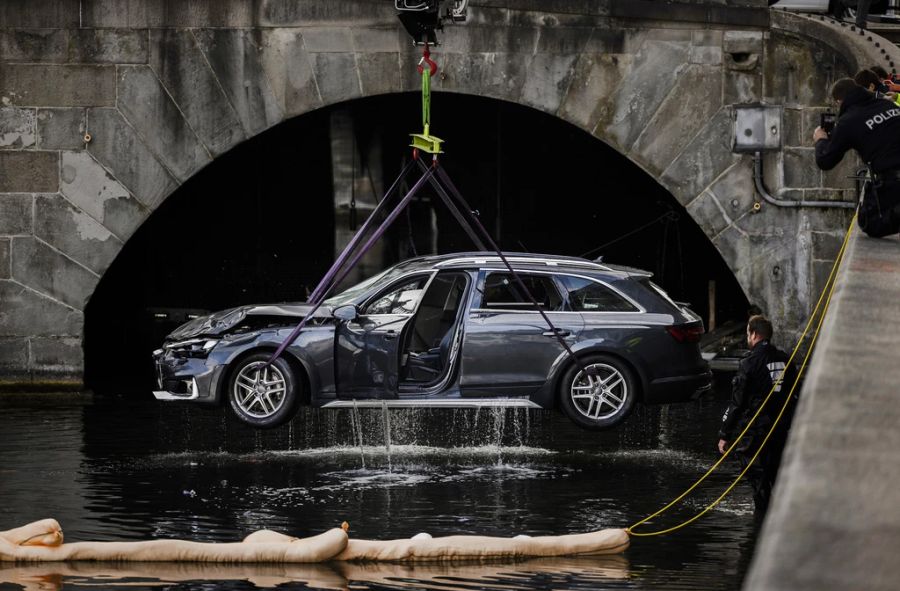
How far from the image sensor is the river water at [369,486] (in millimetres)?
9375

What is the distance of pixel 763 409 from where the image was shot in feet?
36.8

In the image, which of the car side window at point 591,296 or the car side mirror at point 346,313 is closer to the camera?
the car side mirror at point 346,313

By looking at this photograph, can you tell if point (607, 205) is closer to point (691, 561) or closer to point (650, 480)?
point (650, 480)

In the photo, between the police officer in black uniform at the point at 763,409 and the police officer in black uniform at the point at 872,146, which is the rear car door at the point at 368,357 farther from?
the police officer in black uniform at the point at 872,146

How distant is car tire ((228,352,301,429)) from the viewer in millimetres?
Answer: 14453

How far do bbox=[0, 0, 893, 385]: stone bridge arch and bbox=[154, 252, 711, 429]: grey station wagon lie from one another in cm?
448

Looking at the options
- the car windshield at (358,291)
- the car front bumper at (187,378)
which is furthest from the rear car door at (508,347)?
the car front bumper at (187,378)

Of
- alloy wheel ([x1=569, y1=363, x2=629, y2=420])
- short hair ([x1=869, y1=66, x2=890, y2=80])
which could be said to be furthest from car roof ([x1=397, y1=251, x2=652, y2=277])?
short hair ([x1=869, y1=66, x2=890, y2=80])

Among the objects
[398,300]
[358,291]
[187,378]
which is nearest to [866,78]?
[398,300]

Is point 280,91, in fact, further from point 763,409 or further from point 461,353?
point 763,409

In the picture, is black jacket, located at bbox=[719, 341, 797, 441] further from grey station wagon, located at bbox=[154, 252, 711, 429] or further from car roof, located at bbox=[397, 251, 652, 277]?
car roof, located at bbox=[397, 251, 652, 277]

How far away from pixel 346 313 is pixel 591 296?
2.32m

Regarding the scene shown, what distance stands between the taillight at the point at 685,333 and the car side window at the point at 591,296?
15.1 inches

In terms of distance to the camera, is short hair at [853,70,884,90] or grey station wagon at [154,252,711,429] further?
grey station wagon at [154,252,711,429]
